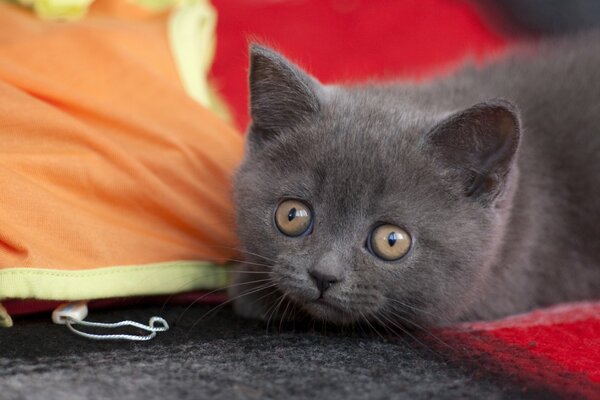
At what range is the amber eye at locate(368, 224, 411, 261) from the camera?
1.35m

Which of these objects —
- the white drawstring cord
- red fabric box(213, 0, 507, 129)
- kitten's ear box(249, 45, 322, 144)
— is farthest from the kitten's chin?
red fabric box(213, 0, 507, 129)

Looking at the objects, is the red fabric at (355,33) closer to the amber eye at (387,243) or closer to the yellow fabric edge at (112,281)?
the yellow fabric edge at (112,281)

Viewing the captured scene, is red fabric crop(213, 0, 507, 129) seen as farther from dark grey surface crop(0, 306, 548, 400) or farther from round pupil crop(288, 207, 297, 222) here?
dark grey surface crop(0, 306, 548, 400)

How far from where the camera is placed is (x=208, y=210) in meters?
1.69

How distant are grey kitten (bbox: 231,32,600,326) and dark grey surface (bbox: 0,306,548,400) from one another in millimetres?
92

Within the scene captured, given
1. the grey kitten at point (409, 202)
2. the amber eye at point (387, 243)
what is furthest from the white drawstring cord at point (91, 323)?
the amber eye at point (387, 243)

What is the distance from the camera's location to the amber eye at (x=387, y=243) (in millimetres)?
1349

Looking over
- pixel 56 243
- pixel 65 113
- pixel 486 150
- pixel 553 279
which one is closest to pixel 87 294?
pixel 56 243

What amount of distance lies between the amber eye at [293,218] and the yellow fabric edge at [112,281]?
0.88ft

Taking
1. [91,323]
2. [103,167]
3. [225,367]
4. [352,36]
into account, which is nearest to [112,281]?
[91,323]

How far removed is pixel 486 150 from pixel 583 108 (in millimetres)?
521

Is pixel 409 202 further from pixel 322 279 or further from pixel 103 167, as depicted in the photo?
pixel 103 167

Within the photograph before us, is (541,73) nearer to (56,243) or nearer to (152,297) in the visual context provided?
(152,297)

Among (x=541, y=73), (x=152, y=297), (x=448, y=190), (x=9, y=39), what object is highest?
(x=541, y=73)
